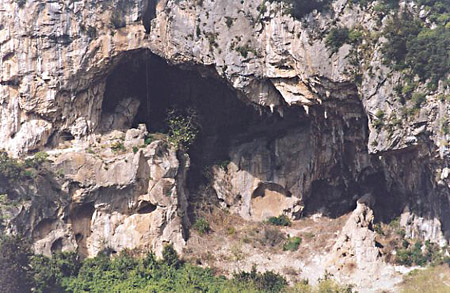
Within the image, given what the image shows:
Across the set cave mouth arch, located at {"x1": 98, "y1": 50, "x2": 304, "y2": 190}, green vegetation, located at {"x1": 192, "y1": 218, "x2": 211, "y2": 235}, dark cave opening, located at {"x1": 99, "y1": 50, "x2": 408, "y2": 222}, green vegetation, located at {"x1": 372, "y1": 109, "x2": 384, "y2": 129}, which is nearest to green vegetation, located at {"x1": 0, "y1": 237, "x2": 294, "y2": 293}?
green vegetation, located at {"x1": 192, "y1": 218, "x2": 211, "y2": 235}

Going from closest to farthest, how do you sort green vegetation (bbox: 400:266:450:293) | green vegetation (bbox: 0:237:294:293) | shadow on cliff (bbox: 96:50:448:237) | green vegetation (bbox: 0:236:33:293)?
green vegetation (bbox: 400:266:450:293) → green vegetation (bbox: 0:236:33:293) → green vegetation (bbox: 0:237:294:293) → shadow on cliff (bbox: 96:50:448:237)

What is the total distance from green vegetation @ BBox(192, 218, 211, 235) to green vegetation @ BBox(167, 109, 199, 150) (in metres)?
4.03

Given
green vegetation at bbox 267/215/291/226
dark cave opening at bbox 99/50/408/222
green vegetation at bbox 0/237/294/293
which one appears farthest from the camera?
green vegetation at bbox 267/215/291/226

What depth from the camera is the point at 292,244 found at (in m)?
47.8

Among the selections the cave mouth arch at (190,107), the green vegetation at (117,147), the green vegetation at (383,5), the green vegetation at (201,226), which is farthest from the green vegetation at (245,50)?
the green vegetation at (201,226)

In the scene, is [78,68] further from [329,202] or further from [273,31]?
[329,202]

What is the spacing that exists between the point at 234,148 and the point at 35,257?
12608 millimetres

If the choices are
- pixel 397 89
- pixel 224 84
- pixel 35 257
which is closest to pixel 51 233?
pixel 35 257

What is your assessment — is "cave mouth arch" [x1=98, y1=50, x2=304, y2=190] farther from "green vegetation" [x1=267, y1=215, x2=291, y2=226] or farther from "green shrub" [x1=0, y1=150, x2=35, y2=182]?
"green shrub" [x1=0, y1=150, x2=35, y2=182]

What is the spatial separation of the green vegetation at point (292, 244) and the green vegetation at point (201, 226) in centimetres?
412

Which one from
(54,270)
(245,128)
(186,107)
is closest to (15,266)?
(54,270)

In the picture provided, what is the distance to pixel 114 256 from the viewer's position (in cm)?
4731

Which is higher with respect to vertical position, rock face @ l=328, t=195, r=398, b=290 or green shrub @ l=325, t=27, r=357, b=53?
green shrub @ l=325, t=27, r=357, b=53

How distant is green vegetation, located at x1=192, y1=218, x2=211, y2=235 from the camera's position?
48.6 meters
